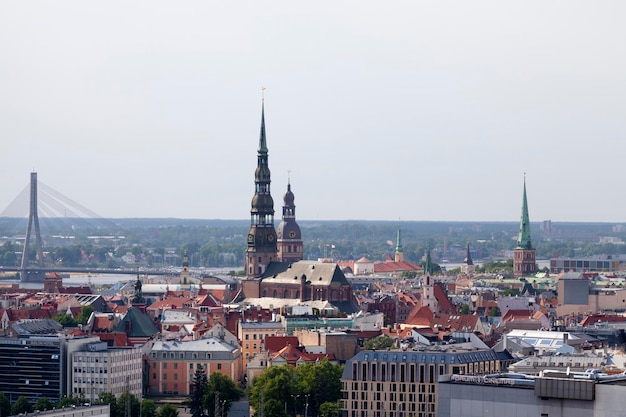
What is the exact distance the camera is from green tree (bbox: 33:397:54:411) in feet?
206

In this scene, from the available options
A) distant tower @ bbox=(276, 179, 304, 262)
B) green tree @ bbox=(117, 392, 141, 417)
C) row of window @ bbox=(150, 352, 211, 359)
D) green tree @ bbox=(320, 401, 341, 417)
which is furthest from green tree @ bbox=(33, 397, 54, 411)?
distant tower @ bbox=(276, 179, 304, 262)

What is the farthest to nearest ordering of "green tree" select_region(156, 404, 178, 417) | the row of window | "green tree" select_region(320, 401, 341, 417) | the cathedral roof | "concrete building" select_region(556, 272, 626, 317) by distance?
the cathedral roof < "concrete building" select_region(556, 272, 626, 317) < the row of window < "green tree" select_region(320, 401, 341, 417) < "green tree" select_region(156, 404, 178, 417)

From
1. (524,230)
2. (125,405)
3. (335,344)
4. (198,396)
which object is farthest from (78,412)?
(524,230)

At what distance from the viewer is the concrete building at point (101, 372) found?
6956 cm

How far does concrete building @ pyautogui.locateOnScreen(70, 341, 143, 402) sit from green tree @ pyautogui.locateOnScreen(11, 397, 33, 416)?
3528 millimetres

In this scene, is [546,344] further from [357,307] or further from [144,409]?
[357,307]

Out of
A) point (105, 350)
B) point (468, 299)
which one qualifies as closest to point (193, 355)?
point (105, 350)

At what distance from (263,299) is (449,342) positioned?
38.5 meters

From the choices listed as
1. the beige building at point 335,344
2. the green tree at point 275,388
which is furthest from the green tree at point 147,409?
the beige building at point 335,344

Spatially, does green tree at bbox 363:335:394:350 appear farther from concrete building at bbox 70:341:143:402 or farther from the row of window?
concrete building at bbox 70:341:143:402

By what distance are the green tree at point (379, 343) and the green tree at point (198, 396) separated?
8.37 meters

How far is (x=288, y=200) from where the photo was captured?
132 meters

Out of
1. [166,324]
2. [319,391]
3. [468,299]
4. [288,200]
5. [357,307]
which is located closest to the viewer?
[319,391]

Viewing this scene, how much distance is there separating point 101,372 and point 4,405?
7.01 m
